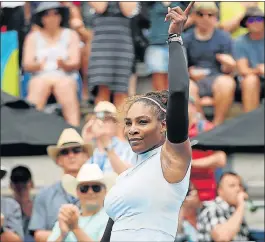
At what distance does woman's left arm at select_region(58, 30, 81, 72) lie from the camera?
9445 mm

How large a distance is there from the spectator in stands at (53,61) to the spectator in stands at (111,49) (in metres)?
0.19

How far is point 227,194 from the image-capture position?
8.02 m

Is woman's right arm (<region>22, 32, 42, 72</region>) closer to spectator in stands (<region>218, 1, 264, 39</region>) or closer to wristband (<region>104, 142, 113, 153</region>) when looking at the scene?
spectator in stands (<region>218, 1, 264, 39</region>)

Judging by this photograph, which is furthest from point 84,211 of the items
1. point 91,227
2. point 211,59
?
point 211,59

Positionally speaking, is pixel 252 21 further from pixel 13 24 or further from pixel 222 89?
pixel 13 24

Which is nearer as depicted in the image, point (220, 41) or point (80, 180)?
point (80, 180)

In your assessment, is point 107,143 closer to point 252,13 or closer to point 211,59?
point 211,59

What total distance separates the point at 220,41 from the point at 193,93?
25.5 inches

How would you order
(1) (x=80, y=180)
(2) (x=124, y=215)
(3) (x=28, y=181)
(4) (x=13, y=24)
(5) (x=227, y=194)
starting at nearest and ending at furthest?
1. (2) (x=124, y=215)
2. (1) (x=80, y=180)
3. (5) (x=227, y=194)
4. (3) (x=28, y=181)
5. (4) (x=13, y=24)

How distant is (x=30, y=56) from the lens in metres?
9.54

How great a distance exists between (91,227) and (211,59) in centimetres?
303

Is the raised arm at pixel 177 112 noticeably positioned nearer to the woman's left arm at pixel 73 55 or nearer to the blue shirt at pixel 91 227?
the blue shirt at pixel 91 227

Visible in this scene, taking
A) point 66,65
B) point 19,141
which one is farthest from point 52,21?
point 19,141

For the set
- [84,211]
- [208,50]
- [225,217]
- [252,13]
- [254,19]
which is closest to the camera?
[84,211]
